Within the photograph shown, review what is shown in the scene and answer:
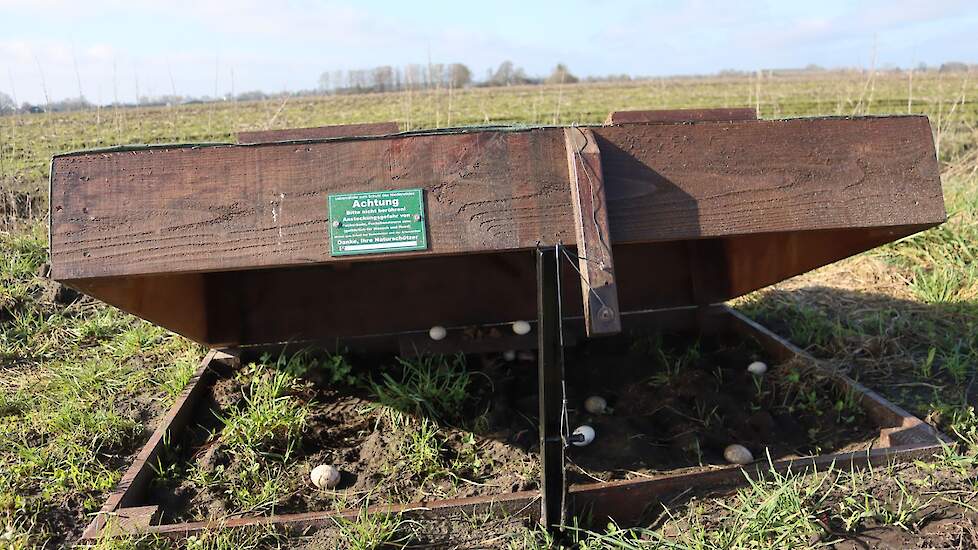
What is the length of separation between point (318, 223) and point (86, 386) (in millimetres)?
2174

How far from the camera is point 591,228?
176 centimetres

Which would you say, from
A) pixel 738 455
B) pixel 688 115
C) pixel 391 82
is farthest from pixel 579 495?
pixel 391 82

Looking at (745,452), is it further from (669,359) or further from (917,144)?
(917,144)

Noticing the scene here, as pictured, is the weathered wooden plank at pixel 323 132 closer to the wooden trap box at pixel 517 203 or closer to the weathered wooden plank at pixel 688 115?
the wooden trap box at pixel 517 203

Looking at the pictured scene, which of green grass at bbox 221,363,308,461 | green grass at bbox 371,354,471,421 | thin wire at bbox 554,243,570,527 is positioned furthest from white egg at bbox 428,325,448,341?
thin wire at bbox 554,243,570,527

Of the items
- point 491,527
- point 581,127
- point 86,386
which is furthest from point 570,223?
point 86,386

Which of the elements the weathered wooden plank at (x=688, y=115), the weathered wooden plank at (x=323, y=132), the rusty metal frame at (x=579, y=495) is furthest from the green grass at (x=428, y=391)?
the weathered wooden plank at (x=688, y=115)

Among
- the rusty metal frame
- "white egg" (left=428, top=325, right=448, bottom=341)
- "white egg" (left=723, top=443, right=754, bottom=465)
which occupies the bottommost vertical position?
"white egg" (left=723, top=443, right=754, bottom=465)

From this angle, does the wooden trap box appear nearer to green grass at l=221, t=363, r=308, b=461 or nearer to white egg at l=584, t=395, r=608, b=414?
green grass at l=221, t=363, r=308, b=461

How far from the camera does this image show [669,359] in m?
2.97

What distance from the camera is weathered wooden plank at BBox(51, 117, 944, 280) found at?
5.64 feet

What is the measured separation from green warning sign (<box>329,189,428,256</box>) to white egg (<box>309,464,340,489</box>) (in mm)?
853

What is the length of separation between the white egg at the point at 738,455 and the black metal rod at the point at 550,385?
0.71m

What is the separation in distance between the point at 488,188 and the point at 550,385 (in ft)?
1.83
